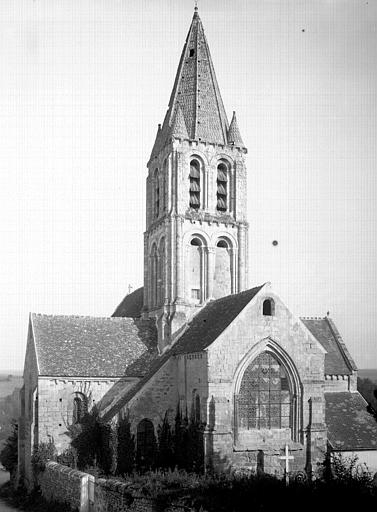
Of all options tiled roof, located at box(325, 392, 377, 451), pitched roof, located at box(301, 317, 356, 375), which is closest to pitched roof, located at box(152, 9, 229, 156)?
pitched roof, located at box(301, 317, 356, 375)

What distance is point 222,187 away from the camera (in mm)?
43844

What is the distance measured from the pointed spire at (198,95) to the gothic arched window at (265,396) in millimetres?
15981

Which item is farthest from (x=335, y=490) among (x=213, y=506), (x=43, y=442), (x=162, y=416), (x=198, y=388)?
(x=43, y=442)

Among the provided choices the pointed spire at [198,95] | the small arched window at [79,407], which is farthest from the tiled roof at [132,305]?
the pointed spire at [198,95]

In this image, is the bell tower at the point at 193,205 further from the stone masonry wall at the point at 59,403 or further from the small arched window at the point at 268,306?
the small arched window at the point at 268,306

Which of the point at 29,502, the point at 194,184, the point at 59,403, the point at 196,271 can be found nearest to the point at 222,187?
the point at 194,184

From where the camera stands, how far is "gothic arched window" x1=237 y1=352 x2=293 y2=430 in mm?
33719

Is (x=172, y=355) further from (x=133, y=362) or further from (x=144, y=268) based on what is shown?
(x=144, y=268)

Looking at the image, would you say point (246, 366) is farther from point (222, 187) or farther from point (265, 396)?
point (222, 187)

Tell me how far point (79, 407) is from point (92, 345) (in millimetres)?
3691

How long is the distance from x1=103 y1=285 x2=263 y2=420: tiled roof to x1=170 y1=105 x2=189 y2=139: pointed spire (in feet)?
34.6

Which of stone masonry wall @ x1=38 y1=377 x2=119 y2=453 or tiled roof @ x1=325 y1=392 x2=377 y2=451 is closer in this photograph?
tiled roof @ x1=325 y1=392 x2=377 y2=451

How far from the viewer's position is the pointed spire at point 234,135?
4432 centimetres

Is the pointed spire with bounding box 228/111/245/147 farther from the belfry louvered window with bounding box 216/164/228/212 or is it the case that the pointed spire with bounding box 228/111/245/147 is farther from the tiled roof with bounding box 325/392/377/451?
the tiled roof with bounding box 325/392/377/451
